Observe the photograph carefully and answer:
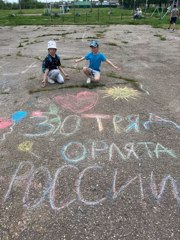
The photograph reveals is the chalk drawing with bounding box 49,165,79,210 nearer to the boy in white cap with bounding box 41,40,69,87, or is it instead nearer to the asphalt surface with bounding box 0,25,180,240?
the asphalt surface with bounding box 0,25,180,240

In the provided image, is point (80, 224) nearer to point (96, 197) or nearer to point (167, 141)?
point (96, 197)

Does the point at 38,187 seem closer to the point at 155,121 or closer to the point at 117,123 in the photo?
the point at 117,123

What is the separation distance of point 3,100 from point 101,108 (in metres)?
2.11

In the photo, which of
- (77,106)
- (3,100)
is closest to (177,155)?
(77,106)

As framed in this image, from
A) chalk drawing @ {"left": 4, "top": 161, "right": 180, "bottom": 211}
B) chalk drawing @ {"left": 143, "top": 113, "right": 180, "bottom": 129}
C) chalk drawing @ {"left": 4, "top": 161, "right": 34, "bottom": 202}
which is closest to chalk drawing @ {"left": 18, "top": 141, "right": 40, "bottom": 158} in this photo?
chalk drawing @ {"left": 4, "top": 161, "right": 34, "bottom": 202}

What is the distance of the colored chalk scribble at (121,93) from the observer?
609cm

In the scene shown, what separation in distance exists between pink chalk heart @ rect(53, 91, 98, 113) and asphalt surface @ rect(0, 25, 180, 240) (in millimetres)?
20

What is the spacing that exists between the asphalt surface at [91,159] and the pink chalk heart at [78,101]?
20 mm

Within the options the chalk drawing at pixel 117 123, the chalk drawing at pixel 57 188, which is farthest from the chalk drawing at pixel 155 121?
the chalk drawing at pixel 57 188

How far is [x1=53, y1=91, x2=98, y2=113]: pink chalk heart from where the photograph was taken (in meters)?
5.52

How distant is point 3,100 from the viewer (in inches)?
239

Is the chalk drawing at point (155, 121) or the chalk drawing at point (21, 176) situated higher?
the chalk drawing at point (155, 121)

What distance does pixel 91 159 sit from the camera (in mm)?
3941

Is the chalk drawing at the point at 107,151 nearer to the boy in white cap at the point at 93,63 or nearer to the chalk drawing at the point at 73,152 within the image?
the chalk drawing at the point at 73,152
